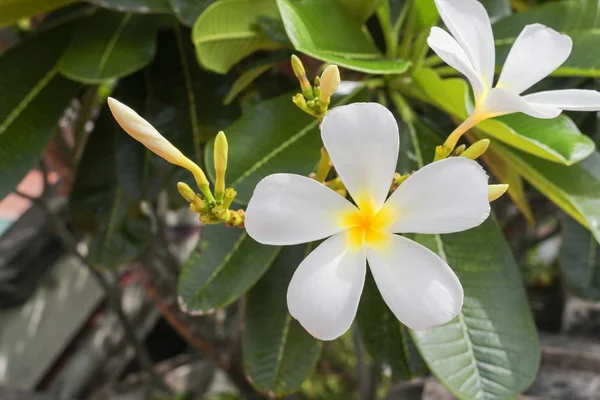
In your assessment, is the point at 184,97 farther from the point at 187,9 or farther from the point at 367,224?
the point at 367,224

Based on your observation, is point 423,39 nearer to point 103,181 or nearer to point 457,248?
point 457,248

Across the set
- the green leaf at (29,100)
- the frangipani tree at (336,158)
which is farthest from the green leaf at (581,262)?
the green leaf at (29,100)

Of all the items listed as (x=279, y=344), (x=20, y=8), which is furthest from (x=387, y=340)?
(x=20, y=8)

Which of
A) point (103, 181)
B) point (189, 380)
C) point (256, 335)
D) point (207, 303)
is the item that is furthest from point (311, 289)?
point (189, 380)

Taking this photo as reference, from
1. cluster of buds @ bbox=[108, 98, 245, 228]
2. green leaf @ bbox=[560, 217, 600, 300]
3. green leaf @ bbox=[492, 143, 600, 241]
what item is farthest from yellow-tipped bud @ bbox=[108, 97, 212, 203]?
green leaf @ bbox=[560, 217, 600, 300]

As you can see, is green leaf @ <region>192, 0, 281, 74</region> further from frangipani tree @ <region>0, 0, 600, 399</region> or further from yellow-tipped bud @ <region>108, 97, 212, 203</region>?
yellow-tipped bud @ <region>108, 97, 212, 203</region>

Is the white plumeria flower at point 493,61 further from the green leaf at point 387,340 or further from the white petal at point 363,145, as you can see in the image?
the green leaf at point 387,340
